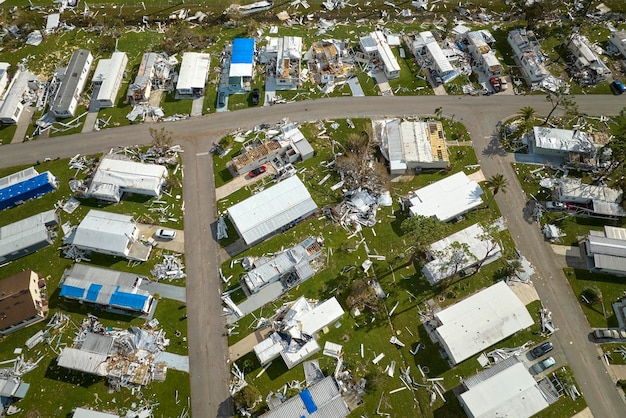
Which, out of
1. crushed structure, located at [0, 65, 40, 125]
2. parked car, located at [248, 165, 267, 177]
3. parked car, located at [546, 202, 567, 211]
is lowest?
parked car, located at [546, 202, 567, 211]

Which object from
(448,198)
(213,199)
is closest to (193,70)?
(213,199)

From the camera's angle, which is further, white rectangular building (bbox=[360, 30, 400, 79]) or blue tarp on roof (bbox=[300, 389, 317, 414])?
white rectangular building (bbox=[360, 30, 400, 79])

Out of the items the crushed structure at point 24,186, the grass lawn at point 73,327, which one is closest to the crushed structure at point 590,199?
the grass lawn at point 73,327

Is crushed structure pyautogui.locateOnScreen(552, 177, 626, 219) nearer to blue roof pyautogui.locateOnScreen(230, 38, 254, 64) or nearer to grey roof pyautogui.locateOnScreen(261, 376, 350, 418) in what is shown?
grey roof pyautogui.locateOnScreen(261, 376, 350, 418)

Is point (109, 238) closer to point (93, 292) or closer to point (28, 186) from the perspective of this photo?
point (93, 292)

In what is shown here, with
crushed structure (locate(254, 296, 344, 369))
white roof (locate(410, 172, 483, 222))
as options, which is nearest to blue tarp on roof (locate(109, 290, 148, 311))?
crushed structure (locate(254, 296, 344, 369))
